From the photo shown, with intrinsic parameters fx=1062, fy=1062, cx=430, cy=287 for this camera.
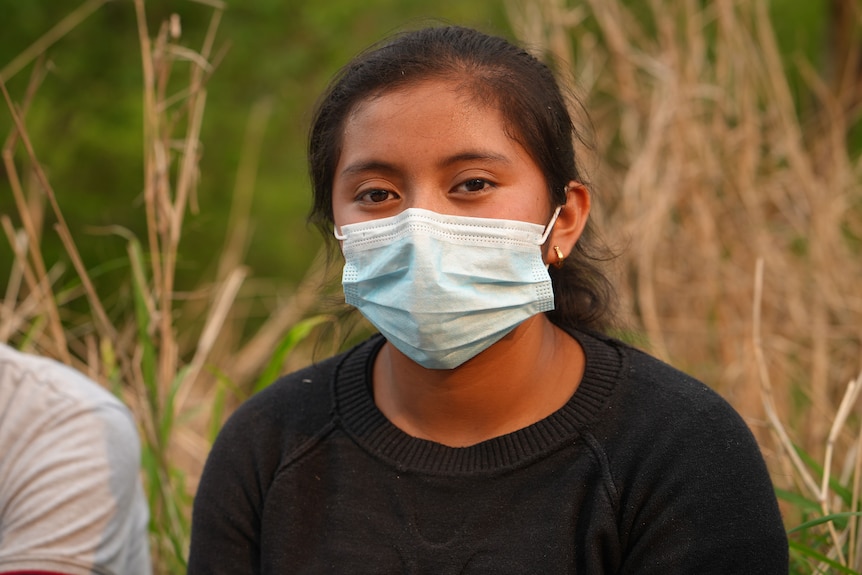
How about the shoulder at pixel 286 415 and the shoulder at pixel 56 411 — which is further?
the shoulder at pixel 56 411

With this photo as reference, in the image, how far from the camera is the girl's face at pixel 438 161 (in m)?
1.76

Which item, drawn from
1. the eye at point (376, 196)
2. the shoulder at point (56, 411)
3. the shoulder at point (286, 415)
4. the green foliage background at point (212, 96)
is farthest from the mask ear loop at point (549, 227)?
the green foliage background at point (212, 96)

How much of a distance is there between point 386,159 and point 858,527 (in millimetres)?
1204

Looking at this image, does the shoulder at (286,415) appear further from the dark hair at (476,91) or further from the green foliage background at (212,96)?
the green foliage background at (212,96)

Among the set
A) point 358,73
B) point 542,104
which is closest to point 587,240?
point 542,104

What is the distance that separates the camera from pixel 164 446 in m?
2.62

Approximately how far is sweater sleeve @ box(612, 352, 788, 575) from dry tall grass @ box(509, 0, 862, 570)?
1.77m

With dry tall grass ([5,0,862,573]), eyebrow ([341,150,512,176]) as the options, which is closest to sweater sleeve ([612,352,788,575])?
eyebrow ([341,150,512,176])

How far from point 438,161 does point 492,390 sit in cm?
42

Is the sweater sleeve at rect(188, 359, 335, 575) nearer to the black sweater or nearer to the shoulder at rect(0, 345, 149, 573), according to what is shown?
the black sweater

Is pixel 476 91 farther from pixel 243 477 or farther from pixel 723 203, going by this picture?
pixel 723 203

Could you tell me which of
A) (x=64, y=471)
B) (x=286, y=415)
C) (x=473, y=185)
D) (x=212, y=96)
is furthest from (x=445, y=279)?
(x=212, y=96)

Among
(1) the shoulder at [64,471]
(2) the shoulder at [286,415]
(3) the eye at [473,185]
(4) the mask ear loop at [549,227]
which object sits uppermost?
(3) the eye at [473,185]

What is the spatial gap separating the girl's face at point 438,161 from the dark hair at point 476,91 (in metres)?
0.03
